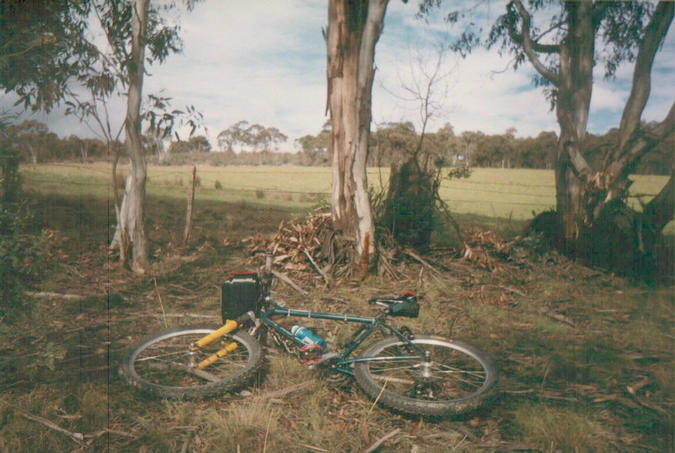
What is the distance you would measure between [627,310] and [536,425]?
3376 millimetres

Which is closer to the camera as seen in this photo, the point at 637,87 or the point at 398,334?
the point at 398,334

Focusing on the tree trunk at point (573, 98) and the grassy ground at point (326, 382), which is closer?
the grassy ground at point (326, 382)

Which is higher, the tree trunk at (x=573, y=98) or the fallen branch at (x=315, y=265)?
the tree trunk at (x=573, y=98)

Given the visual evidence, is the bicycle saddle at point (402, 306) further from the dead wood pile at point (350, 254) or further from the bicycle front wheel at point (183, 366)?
the dead wood pile at point (350, 254)

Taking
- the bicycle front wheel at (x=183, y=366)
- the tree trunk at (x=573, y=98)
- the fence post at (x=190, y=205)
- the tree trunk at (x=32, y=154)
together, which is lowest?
the bicycle front wheel at (x=183, y=366)

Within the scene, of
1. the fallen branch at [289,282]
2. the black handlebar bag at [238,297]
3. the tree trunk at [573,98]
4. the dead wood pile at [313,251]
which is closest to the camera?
the black handlebar bag at [238,297]

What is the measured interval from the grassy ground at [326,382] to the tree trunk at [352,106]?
92 cm

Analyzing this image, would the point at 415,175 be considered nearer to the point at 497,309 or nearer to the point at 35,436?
the point at 497,309

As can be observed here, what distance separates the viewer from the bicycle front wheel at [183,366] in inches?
102

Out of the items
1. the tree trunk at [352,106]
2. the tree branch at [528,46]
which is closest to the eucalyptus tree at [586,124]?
the tree branch at [528,46]

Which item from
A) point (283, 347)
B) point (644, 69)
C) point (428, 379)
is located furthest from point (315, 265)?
point (644, 69)

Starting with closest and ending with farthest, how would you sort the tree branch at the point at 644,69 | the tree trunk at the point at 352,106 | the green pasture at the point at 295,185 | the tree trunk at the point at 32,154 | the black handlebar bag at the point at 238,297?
the black handlebar bag at the point at 238,297 < the tree trunk at the point at 32,154 < the tree trunk at the point at 352,106 < the tree branch at the point at 644,69 < the green pasture at the point at 295,185

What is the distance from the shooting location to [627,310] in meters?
4.90

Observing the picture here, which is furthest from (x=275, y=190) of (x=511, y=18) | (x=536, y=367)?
(x=536, y=367)
